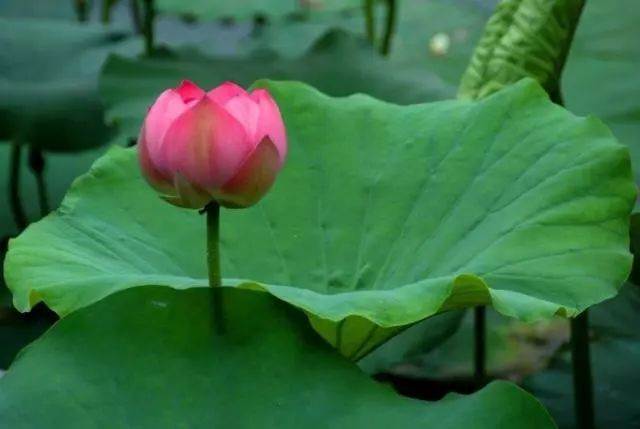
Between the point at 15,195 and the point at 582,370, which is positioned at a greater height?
the point at 582,370

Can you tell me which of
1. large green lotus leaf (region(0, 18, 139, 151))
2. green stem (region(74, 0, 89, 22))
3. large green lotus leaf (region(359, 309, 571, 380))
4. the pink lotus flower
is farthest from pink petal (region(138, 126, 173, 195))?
green stem (region(74, 0, 89, 22))

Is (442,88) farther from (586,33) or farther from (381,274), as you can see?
(381,274)

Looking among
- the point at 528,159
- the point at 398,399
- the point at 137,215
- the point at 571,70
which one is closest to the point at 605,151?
the point at 528,159

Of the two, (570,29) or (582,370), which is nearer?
(570,29)

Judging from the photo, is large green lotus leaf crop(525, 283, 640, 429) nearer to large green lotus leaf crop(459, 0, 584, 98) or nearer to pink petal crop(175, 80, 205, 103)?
large green lotus leaf crop(459, 0, 584, 98)

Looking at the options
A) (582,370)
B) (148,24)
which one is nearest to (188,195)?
(582,370)

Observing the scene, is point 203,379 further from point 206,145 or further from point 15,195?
point 15,195

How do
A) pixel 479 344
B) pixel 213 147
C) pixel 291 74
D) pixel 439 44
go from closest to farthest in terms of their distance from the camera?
1. pixel 213 147
2. pixel 479 344
3. pixel 291 74
4. pixel 439 44

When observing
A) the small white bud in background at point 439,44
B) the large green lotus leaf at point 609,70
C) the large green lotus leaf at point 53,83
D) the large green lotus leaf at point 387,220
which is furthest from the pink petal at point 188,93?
the small white bud in background at point 439,44
